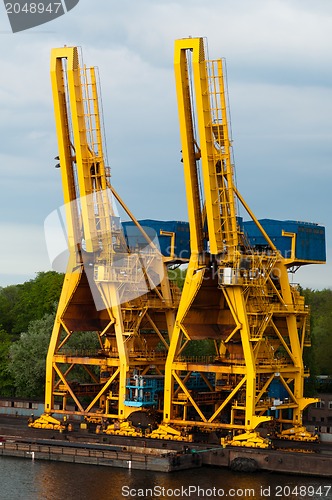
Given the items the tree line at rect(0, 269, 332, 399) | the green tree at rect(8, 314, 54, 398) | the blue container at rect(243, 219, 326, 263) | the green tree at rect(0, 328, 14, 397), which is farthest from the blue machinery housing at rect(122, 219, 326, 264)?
the green tree at rect(0, 328, 14, 397)

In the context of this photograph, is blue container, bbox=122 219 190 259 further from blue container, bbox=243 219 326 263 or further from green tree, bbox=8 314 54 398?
green tree, bbox=8 314 54 398

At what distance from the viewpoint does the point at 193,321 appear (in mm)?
64500

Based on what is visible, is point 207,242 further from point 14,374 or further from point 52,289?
point 52,289

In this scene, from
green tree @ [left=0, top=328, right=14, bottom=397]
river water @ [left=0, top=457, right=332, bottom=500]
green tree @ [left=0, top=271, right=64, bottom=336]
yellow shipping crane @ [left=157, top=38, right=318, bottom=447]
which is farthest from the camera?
green tree @ [left=0, top=271, right=64, bottom=336]

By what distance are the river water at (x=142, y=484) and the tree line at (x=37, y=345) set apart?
855 inches

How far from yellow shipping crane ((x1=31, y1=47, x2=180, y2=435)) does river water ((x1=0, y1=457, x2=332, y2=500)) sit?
8739 mm

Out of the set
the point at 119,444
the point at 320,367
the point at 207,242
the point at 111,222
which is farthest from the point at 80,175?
the point at 320,367

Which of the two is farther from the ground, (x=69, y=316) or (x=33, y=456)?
(x=69, y=316)

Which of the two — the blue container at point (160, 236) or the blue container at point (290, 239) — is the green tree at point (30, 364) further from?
the blue container at point (290, 239)

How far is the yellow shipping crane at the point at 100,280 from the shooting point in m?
66.1

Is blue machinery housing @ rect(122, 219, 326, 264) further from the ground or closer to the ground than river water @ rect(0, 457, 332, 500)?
further from the ground

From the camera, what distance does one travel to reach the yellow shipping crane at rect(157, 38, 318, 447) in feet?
202

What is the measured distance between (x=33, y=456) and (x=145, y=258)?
45.3ft

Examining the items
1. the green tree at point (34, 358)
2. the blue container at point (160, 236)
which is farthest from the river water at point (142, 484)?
the green tree at point (34, 358)
